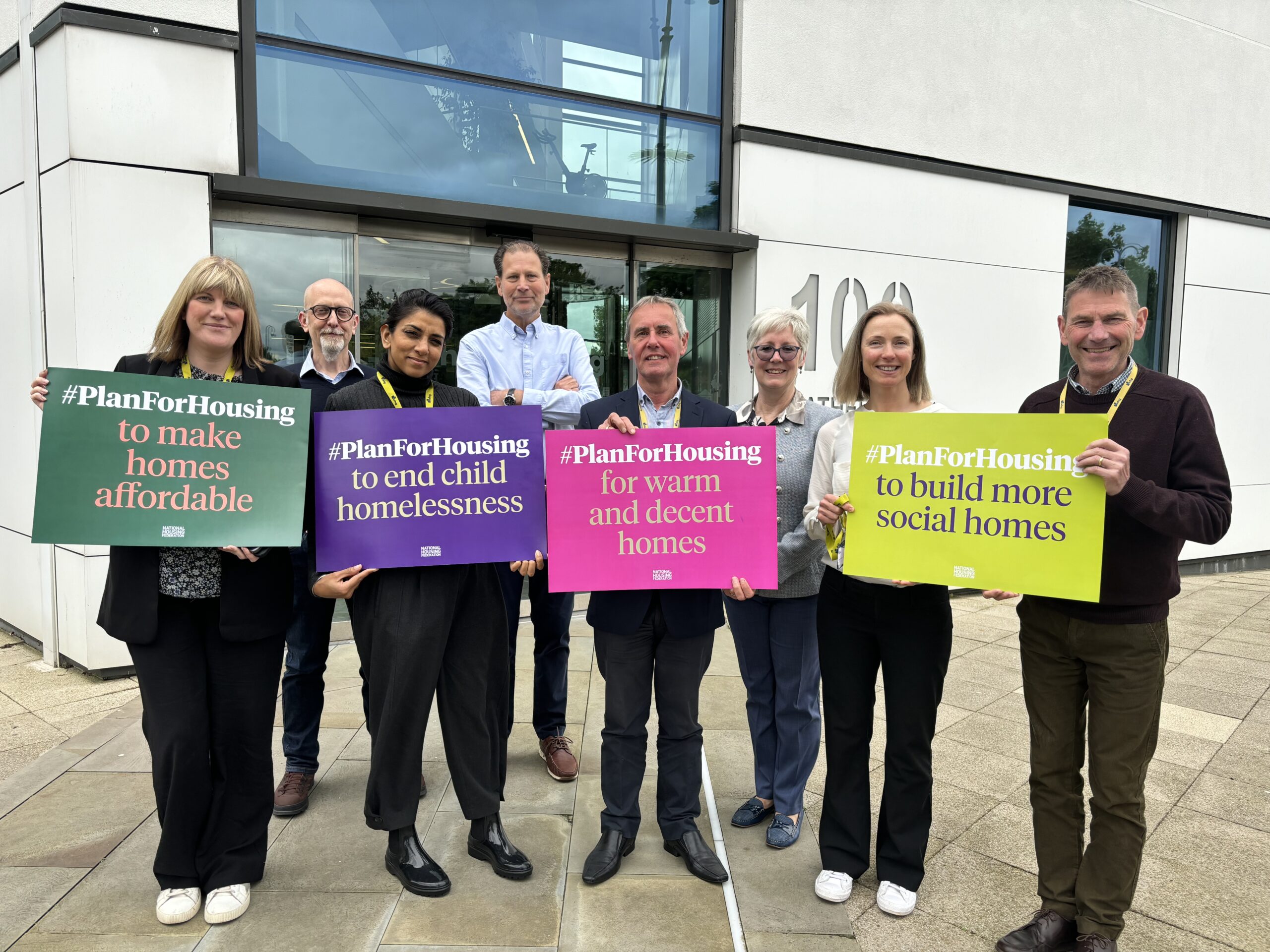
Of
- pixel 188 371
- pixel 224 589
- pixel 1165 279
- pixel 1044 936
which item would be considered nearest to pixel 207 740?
pixel 224 589

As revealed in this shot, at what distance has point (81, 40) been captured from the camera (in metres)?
4.91

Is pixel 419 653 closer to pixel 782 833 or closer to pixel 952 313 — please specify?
pixel 782 833

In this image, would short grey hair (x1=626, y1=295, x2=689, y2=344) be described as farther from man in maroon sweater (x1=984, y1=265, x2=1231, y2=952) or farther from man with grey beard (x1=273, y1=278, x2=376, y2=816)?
man with grey beard (x1=273, y1=278, x2=376, y2=816)

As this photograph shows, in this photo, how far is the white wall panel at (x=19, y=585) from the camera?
5.65m

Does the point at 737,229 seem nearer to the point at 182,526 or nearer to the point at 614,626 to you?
the point at 614,626

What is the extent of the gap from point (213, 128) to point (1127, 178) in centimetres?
916

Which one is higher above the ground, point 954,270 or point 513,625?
point 954,270

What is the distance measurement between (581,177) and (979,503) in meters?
5.21

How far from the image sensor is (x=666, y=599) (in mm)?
2914

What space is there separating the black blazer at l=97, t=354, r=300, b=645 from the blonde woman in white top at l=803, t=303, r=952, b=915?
1955 mm

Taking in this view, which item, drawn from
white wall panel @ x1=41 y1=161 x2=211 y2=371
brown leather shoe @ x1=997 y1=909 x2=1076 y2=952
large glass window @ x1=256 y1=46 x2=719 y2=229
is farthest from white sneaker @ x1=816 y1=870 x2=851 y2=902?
large glass window @ x1=256 y1=46 x2=719 y2=229

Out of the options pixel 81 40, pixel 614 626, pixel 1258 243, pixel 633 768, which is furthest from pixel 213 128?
pixel 1258 243

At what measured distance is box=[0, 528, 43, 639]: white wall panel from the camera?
5.65 m

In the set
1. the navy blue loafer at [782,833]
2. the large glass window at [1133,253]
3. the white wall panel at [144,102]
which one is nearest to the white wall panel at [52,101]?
the white wall panel at [144,102]
